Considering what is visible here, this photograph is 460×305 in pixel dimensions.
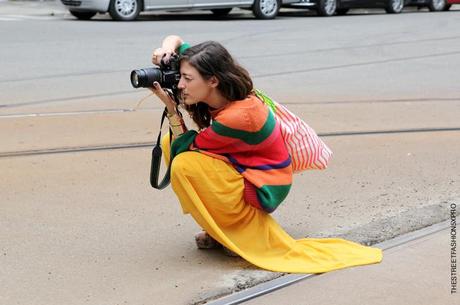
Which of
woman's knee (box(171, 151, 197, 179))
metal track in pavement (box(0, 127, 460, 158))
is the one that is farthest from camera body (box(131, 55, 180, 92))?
metal track in pavement (box(0, 127, 460, 158))

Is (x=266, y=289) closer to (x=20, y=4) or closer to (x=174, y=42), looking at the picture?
(x=174, y=42)

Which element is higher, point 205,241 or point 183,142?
point 183,142

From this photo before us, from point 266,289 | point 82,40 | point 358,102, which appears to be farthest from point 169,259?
point 82,40

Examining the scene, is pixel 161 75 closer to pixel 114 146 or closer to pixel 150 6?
pixel 114 146

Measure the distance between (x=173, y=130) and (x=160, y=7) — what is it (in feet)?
45.7

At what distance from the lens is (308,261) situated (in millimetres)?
4254

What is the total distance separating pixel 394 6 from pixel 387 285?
18.9 m

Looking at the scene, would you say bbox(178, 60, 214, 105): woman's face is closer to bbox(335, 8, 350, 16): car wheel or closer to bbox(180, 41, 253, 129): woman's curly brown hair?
bbox(180, 41, 253, 129): woman's curly brown hair

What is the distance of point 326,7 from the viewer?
2045 centimetres

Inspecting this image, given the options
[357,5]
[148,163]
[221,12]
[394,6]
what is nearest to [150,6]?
[221,12]

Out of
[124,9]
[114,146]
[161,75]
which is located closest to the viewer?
[161,75]

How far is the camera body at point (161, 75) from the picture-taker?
13.6 ft

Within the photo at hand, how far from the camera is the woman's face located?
414cm

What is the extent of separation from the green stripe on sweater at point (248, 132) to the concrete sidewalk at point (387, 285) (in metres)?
0.72
